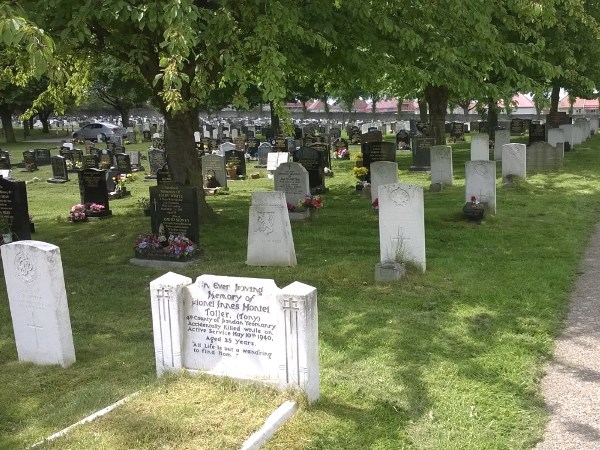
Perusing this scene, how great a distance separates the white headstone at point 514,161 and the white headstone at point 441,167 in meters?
1.39

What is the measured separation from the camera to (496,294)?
795 centimetres

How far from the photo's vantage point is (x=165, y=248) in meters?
10.1

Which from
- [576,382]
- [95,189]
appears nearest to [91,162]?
[95,189]

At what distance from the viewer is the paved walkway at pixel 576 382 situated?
4.76 meters

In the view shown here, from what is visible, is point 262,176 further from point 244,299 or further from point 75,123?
point 75,123

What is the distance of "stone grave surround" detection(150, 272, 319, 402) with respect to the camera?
4.98 metres

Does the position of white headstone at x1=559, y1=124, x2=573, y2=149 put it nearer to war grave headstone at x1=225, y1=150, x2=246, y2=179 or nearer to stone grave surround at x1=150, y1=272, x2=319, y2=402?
war grave headstone at x1=225, y1=150, x2=246, y2=179

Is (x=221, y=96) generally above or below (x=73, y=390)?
above

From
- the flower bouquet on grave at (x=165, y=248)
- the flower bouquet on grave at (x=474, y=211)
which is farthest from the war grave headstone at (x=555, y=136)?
the flower bouquet on grave at (x=165, y=248)

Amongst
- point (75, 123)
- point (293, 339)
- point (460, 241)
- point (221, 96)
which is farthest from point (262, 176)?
point (75, 123)

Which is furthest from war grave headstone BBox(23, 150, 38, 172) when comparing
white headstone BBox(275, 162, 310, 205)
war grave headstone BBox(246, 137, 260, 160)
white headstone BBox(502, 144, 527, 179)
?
white headstone BBox(502, 144, 527, 179)

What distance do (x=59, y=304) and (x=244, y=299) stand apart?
2159 millimetres

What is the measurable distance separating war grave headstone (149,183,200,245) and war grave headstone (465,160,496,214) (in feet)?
17.5

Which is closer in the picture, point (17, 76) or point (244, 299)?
point (244, 299)
